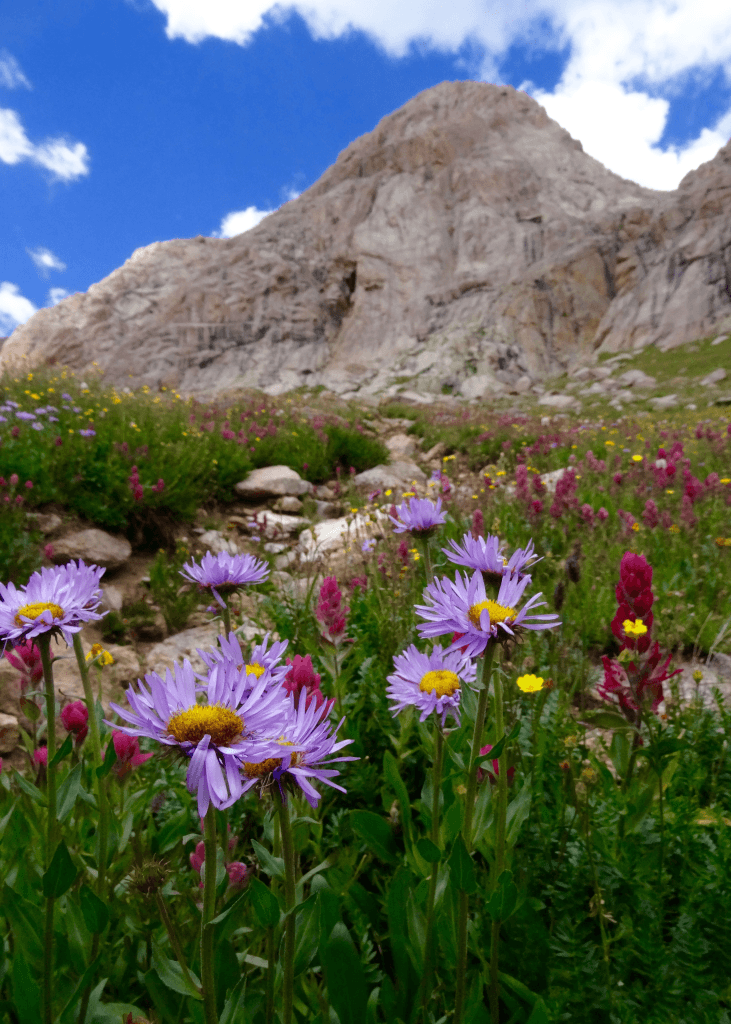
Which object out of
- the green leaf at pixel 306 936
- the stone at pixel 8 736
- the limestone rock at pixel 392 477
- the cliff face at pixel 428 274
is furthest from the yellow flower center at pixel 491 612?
the cliff face at pixel 428 274

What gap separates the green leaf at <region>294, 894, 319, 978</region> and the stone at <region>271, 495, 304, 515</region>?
179 inches

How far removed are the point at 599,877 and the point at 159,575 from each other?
311 centimetres

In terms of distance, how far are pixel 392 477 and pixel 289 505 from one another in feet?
4.37

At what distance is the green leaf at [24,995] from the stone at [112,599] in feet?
7.98

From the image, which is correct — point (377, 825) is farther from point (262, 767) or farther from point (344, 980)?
point (262, 767)

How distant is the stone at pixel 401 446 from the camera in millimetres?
7859

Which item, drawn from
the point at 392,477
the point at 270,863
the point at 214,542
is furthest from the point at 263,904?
the point at 392,477

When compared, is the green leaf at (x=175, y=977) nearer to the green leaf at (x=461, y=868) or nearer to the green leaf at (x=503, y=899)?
the green leaf at (x=461, y=868)

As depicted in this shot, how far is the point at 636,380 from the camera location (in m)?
21.3

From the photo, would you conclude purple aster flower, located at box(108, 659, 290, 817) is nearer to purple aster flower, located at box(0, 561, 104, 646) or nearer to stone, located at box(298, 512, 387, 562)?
purple aster flower, located at box(0, 561, 104, 646)

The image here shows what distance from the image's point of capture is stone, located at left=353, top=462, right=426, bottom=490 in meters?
5.76

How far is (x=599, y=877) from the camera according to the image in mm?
1224

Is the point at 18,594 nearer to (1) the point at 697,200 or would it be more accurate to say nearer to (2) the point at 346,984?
(2) the point at 346,984

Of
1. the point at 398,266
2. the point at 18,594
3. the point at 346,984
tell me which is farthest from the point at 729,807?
the point at 398,266
